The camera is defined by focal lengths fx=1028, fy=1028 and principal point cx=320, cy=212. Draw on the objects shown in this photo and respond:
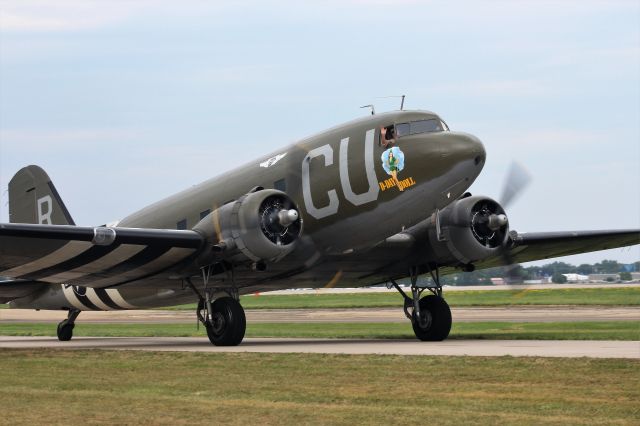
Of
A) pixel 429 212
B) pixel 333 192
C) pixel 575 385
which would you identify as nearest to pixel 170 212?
pixel 333 192

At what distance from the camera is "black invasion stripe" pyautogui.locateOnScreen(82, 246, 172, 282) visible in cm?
2474

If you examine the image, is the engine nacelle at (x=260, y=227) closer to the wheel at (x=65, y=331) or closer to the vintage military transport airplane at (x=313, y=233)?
the vintage military transport airplane at (x=313, y=233)

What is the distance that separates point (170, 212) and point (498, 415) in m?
17.2

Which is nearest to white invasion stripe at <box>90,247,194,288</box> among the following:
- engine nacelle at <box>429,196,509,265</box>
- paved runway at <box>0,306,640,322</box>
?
engine nacelle at <box>429,196,509,265</box>

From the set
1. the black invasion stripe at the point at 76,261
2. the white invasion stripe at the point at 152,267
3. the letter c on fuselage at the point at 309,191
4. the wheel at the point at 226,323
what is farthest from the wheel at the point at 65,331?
the letter c on fuselage at the point at 309,191

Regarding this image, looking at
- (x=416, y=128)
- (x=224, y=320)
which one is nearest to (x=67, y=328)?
(x=224, y=320)

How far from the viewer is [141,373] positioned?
17359 millimetres

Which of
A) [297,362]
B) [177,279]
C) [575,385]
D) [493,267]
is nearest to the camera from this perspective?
[575,385]

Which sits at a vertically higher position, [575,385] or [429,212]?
[429,212]

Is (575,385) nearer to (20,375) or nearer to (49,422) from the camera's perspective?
(49,422)

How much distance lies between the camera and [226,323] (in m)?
24.8

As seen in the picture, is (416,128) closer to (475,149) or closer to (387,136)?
(387,136)

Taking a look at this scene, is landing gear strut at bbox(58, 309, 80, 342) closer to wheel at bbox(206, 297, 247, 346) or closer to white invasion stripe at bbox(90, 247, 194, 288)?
white invasion stripe at bbox(90, 247, 194, 288)

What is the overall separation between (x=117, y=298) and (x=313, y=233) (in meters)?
8.37
